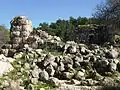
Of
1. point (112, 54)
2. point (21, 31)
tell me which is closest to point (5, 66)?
point (21, 31)

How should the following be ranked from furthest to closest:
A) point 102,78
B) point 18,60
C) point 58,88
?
1. point 18,60
2. point 102,78
3. point 58,88

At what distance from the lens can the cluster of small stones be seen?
1538cm

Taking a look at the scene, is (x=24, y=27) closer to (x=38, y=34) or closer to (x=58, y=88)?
(x=38, y=34)

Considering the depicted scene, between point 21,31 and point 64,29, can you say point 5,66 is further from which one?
point 64,29

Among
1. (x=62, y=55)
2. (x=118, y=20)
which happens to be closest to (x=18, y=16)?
(x=62, y=55)

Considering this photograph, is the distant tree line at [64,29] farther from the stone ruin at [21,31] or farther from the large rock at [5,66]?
the large rock at [5,66]

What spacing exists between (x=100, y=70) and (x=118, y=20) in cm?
1106

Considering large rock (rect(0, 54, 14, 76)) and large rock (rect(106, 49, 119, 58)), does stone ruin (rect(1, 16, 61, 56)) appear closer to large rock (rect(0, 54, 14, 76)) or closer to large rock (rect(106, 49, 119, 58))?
large rock (rect(106, 49, 119, 58))

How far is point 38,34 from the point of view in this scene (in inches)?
845

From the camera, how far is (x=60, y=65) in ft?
56.6

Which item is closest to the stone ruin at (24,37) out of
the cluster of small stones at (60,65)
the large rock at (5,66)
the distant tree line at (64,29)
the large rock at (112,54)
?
the cluster of small stones at (60,65)

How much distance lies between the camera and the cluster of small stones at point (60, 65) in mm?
15375

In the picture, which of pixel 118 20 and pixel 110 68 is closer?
pixel 110 68

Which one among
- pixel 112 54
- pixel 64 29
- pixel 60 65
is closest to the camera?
pixel 60 65
